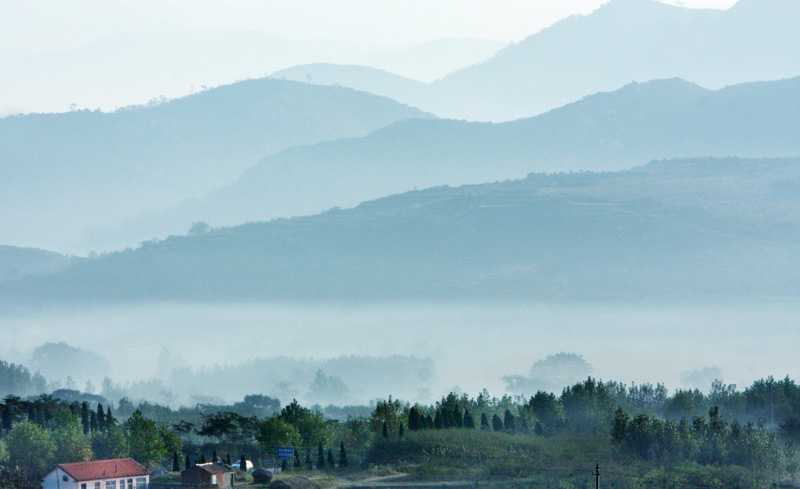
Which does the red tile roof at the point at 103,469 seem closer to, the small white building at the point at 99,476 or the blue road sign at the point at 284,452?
the small white building at the point at 99,476

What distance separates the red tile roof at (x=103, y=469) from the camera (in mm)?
142500

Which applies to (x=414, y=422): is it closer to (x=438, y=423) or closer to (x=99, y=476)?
(x=438, y=423)

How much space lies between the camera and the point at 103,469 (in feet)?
479

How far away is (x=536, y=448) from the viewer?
169 m

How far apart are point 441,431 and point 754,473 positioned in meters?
47.2

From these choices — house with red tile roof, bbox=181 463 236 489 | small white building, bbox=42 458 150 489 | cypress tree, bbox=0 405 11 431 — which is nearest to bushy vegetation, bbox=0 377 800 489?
cypress tree, bbox=0 405 11 431

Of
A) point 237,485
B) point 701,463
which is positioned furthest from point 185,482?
point 701,463

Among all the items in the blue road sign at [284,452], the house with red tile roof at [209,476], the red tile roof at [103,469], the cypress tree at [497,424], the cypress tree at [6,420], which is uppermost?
the cypress tree at [6,420]

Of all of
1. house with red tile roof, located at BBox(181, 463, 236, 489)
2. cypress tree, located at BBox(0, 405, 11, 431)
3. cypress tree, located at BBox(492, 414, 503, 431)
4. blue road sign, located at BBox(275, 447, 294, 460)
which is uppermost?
cypress tree, located at BBox(0, 405, 11, 431)

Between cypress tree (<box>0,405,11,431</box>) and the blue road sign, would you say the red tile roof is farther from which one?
cypress tree (<box>0,405,11,431</box>)

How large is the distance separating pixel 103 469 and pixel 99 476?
129 centimetres

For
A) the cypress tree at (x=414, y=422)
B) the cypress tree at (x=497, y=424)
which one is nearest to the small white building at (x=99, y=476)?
the cypress tree at (x=414, y=422)

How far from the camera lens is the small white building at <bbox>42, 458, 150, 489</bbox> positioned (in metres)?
142

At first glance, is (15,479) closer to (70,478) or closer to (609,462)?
(70,478)
